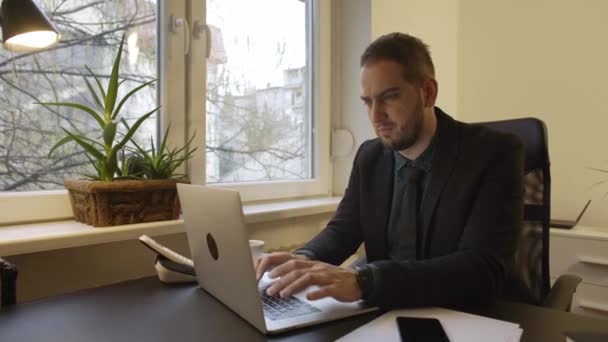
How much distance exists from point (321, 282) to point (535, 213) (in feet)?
2.59

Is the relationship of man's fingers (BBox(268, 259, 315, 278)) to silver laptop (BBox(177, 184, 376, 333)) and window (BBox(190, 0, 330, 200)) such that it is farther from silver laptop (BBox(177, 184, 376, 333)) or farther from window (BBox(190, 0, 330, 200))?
window (BBox(190, 0, 330, 200))

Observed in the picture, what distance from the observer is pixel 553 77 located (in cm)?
220

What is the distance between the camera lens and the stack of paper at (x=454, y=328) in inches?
26.7

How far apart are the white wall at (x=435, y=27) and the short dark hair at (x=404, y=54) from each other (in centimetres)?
95

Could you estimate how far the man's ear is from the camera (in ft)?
4.00

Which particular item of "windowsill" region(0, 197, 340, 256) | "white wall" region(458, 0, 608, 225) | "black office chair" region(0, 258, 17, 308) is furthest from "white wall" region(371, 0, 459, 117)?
"black office chair" region(0, 258, 17, 308)

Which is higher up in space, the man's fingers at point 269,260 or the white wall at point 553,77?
the white wall at point 553,77

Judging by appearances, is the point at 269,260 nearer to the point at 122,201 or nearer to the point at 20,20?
the point at 122,201

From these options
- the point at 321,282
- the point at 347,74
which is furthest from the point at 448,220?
the point at 347,74

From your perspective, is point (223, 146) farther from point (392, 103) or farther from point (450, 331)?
point (450, 331)

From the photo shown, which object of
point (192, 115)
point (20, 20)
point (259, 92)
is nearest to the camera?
point (20, 20)

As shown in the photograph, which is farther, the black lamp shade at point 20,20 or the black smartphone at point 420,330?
the black lamp shade at point 20,20

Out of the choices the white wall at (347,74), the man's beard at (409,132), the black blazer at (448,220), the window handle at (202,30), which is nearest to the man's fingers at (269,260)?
the black blazer at (448,220)

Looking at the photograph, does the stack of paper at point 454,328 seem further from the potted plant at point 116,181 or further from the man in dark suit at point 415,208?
the potted plant at point 116,181
